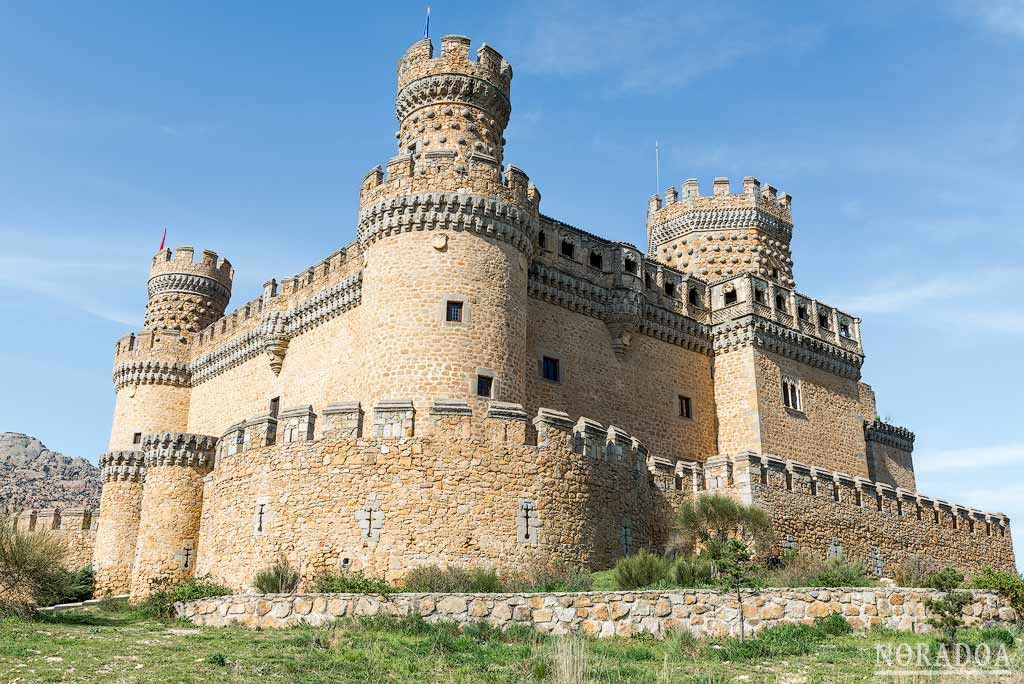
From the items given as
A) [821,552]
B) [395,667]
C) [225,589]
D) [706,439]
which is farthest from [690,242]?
[395,667]

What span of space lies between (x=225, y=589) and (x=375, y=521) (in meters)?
3.42

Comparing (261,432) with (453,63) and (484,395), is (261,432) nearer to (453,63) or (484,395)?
(484,395)

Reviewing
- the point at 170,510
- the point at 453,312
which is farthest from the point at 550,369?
the point at 170,510

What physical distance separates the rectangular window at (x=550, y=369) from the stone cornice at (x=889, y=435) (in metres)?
15.2

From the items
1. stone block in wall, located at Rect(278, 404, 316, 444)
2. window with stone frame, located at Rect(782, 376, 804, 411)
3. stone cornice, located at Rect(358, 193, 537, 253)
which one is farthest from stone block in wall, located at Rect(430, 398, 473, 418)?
window with stone frame, located at Rect(782, 376, 804, 411)

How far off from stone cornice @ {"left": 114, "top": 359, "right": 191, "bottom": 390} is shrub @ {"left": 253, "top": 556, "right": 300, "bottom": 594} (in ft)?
61.5

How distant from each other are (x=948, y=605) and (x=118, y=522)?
24949 mm

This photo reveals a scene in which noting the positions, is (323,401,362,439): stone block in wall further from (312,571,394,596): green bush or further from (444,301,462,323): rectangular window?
(444,301,462,323): rectangular window

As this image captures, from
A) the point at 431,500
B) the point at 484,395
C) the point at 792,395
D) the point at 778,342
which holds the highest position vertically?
the point at 778,342

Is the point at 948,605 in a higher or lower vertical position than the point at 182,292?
lower

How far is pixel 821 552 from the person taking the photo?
24.1 m

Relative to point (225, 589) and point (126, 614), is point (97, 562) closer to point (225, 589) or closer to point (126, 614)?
point (126, 614)

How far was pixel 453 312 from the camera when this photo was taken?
21.8 m

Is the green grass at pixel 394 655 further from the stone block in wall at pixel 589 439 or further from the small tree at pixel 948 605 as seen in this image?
the stone block in wall at pixel 589 439
